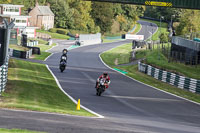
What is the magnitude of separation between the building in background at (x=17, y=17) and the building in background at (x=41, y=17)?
16170 millimetres

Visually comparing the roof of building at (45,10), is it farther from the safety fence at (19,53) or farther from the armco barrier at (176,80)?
the armco barrier at (176,80)

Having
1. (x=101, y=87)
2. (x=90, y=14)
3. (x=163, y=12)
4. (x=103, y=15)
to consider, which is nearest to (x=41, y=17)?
(x=90, y=14)

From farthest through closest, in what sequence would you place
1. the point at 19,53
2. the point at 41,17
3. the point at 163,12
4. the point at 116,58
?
the point at 163,12, the point at 41,17, the point at 116,58, the point at 19,53

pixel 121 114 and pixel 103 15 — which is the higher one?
pixel 103 15

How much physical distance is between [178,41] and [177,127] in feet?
135

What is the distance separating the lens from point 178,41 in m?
58.8

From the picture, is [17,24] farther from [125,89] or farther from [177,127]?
[177,127]

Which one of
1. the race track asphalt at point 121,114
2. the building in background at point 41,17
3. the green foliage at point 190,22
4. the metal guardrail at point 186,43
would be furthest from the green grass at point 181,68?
the building in background at point 41,17

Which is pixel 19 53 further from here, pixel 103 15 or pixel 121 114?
pixel 103 15

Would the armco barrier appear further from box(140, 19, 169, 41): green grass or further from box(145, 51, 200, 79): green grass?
box(140, 19, 169, 41): green grass

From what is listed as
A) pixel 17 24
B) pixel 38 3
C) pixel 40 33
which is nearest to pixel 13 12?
pixel 17 24

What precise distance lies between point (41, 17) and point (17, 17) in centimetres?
2129

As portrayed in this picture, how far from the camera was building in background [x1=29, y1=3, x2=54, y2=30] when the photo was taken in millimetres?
131500

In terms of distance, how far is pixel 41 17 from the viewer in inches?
5167
